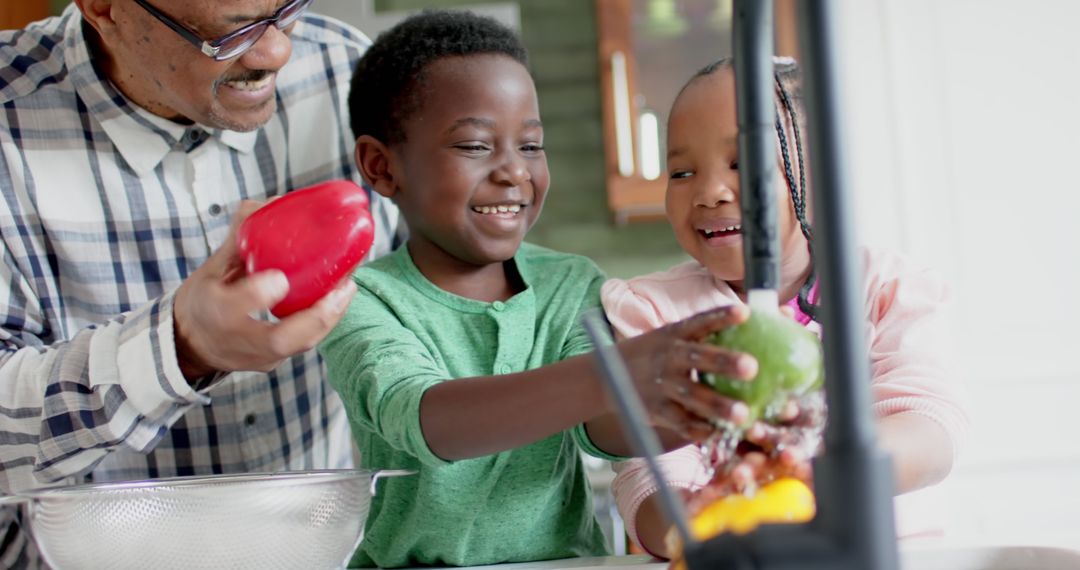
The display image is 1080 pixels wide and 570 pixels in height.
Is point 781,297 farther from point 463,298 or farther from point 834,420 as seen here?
point 834,420

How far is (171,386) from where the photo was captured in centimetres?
100

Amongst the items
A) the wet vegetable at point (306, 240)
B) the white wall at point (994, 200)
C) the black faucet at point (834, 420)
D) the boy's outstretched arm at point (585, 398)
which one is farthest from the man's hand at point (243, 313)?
the white wall at point (994, 200)

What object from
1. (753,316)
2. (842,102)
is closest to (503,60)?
(753,316)

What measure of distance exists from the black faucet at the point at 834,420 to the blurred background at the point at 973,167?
236cm

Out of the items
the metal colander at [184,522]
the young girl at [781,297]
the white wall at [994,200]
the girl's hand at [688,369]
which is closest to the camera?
the girl's hand at [688,369]

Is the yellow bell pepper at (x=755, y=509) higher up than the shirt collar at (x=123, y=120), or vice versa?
the shirt collar at (x=123, y=120)

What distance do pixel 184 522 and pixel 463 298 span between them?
0.49 meters

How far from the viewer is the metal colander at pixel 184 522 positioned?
795 mm

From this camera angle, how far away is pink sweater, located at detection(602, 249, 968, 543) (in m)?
1.00

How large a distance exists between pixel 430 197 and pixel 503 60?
195 millimetres

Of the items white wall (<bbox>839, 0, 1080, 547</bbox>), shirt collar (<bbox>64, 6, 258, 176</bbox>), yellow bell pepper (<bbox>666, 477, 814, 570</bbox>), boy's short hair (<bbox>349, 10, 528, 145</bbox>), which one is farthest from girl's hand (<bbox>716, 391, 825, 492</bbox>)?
white wall (<bbox>839, 0, 1080, 547</bbox>)

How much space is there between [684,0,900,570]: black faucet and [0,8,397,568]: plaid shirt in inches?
39.1

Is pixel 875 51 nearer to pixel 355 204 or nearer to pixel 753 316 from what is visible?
pixel 355 204

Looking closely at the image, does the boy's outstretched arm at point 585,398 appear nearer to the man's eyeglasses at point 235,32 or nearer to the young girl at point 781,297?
the young girl at point 781,297
